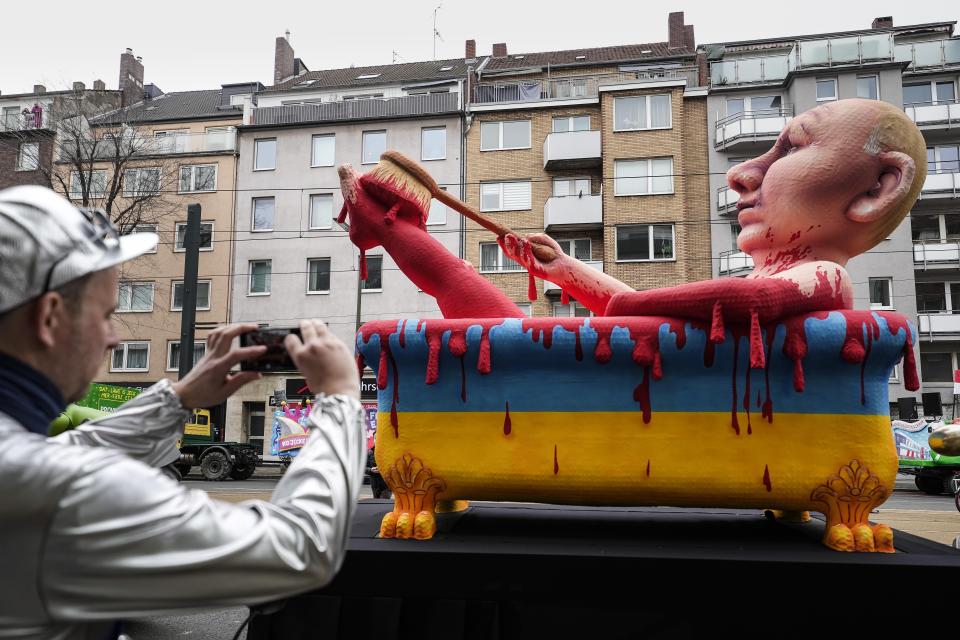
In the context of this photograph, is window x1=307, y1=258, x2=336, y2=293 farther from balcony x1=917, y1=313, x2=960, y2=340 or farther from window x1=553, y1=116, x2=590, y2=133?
balcony x1=917, y1=313, x2=960, y2=340

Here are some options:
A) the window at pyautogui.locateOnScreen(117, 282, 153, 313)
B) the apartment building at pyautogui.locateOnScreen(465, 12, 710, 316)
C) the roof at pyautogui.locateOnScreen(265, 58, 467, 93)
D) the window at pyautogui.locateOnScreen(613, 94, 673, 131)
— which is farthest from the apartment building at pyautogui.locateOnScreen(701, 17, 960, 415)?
the window at pyautogui.locateOnScreen(117, 282, 153, 313)

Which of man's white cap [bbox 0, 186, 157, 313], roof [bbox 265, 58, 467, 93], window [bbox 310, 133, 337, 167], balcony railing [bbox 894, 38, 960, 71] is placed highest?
roof [bbox 265, 58, 467, 93]

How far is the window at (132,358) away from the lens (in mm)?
21188

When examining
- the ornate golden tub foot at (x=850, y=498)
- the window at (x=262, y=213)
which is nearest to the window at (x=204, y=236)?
the window at (x=262, y=213)

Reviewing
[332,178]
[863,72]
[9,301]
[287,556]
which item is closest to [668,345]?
[287,556]

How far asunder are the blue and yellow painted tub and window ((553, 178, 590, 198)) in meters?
17.8

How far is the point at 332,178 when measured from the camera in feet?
68.1

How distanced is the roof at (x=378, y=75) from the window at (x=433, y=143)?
2904 millimetres

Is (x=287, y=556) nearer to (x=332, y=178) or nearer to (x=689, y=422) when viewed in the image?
(x=689, y=422)

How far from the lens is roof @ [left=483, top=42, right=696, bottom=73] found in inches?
890

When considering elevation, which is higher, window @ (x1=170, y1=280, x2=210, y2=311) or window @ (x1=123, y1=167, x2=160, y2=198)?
window @ (x1=123, y1=167, x2=160, y2=198)

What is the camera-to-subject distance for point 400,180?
3.00 meters

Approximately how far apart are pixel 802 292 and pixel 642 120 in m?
18.3

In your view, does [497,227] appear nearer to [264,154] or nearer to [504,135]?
[504,135]
